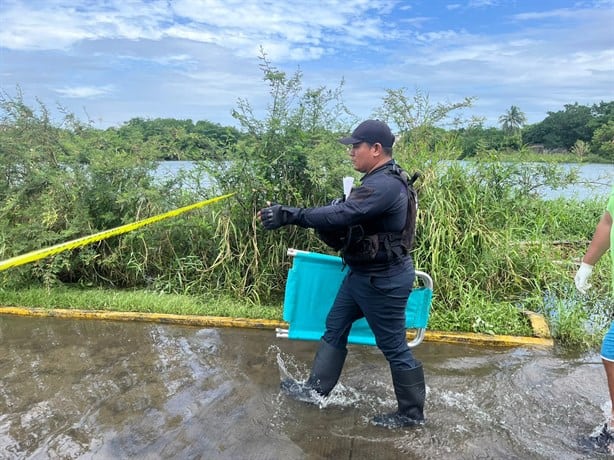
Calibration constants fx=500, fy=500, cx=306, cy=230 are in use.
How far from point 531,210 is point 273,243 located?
3300 mm

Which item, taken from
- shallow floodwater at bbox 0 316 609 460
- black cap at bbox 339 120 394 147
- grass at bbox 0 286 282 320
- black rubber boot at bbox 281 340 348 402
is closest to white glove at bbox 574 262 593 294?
shallow floodwater at bbox 0 316 609 460

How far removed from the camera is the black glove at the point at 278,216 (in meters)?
3.05

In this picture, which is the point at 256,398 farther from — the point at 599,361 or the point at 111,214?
the point at 111,214

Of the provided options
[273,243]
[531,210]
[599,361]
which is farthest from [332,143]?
[599,361]

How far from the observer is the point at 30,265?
19.2 feet

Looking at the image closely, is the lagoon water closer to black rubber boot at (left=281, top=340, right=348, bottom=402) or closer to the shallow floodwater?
the shallow floodwater

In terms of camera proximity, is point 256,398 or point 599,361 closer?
point 256,398

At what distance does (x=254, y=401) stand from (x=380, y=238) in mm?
1466

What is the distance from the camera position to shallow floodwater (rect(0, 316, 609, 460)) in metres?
2.94

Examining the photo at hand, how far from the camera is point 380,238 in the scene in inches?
119

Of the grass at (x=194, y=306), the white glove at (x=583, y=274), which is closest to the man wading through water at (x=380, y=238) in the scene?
the white glove at (x=583, y=274)

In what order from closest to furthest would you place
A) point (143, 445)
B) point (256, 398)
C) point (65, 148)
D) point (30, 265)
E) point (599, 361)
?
1. point (143, 445)
2. point (256, 398)
3. point (599, 361)
4. point (30, 265)
5. point (65, 148)

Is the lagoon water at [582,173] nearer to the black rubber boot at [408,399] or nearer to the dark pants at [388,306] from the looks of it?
A: the dark pants at [388,306]

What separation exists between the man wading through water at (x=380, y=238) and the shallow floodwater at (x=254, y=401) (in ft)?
1.13
